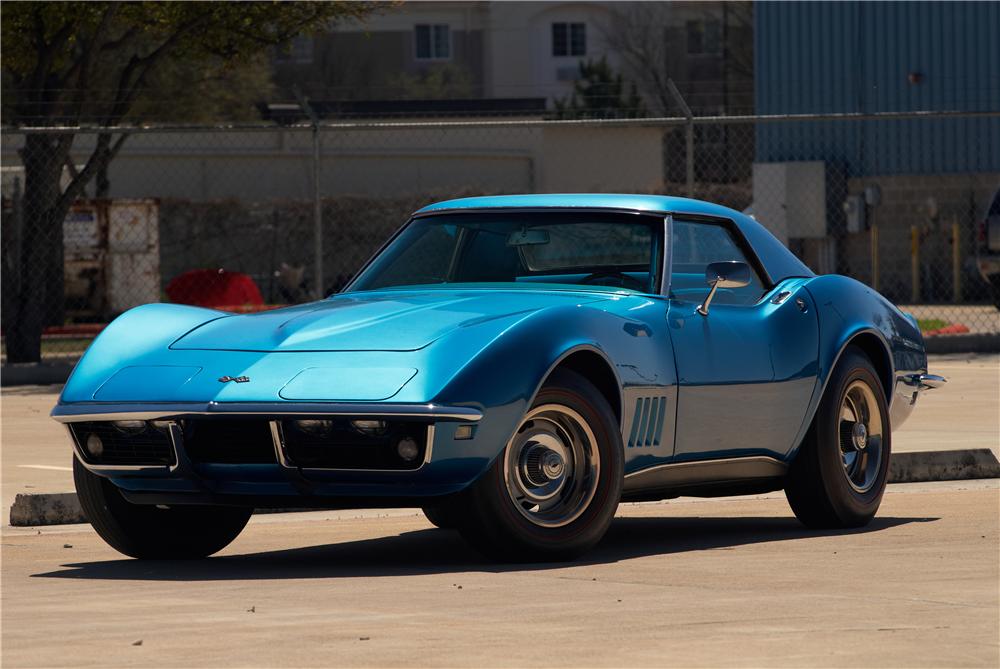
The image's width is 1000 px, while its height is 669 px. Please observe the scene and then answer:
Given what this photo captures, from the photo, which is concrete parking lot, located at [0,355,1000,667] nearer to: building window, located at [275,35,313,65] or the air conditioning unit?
the air conditioning unit

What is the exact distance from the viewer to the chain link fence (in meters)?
20.8

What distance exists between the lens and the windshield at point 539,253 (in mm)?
7184

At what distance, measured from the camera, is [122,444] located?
20.6ft

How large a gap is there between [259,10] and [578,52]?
48.6 m

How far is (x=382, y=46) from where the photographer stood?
70312 millimetres

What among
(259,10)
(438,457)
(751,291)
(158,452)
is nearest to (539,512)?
(438,457)

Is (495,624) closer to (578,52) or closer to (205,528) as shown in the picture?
(205,528)

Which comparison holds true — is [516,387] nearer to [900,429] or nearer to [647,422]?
[647,422]

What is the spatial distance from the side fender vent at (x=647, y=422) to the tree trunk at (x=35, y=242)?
13.4m

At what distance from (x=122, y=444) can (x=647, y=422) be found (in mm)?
1808

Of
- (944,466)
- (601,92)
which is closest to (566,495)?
(944,466)

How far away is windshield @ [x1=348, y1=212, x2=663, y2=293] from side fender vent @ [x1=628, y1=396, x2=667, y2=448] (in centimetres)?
54

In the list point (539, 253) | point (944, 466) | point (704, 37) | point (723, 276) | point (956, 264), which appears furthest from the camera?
point (704, 37)

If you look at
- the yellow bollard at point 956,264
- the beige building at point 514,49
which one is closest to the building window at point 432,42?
the beige building at point 514,49
